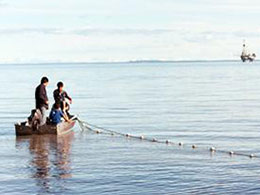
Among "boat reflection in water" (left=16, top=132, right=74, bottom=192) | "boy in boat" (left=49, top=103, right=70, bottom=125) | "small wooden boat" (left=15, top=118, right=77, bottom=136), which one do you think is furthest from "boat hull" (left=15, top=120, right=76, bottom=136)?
"boy in boat" (left=49, top=103, right=70, bottom=125)

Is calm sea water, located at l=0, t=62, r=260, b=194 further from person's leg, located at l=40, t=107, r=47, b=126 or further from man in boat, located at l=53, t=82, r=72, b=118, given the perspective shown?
man in boat, located at l=53, t=82, r=72, b=118

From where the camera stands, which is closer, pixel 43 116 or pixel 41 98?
pixel 41 98

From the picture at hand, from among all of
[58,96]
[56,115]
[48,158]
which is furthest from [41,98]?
[48,158]

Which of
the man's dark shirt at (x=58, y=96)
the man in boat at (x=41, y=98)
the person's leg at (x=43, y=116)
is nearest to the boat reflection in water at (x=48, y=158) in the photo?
the person's leg at (x=43, y=116)

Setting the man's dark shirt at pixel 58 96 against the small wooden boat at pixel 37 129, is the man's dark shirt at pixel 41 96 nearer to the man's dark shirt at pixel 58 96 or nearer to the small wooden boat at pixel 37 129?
the small wooden boat at pixel 37 129

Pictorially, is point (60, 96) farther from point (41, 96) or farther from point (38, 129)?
point (38, 129)

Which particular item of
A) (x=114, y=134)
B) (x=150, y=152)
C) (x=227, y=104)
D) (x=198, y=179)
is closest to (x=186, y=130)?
(x=114, y=134)

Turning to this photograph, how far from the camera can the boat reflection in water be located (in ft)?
56.9

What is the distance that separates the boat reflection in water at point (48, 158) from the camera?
17.3 m

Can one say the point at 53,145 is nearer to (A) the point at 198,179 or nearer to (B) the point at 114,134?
(B) the point at 114,134

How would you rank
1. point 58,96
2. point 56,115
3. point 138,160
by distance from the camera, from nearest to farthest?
point 138,160 < point 56,115 < point 58,96

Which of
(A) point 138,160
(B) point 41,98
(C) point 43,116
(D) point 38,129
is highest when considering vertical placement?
(B) point 41,98

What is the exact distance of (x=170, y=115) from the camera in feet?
125

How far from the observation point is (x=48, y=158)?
20984 millimetres
